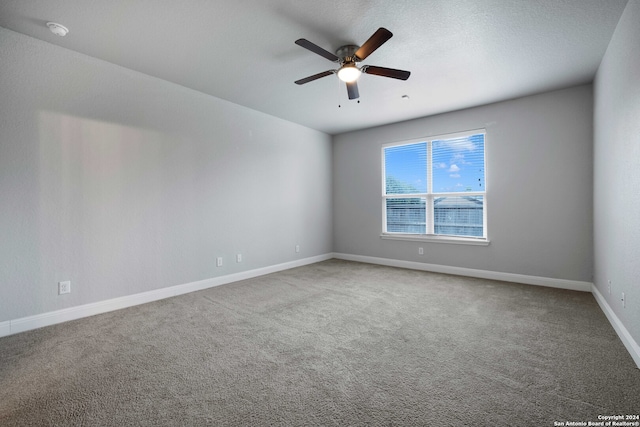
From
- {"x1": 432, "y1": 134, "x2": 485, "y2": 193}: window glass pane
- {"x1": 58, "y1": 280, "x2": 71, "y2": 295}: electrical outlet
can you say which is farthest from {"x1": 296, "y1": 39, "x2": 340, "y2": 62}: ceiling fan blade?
{"x1": 58, "y1": 280, "x2": 71, "y2": 295}: electrical outlet

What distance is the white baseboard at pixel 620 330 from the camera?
204 cm

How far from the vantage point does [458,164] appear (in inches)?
189

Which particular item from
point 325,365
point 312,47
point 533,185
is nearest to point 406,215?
point 533,185

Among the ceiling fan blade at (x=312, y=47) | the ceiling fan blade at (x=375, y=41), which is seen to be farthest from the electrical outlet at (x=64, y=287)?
the ceiling fan blade at (x=375, y=41)

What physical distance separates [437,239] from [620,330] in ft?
8.66

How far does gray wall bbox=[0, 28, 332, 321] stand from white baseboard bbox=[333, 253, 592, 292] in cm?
214

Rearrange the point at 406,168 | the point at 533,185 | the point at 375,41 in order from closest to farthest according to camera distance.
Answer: the point at 375,41 < the point at 533,185 < the point at 406,168

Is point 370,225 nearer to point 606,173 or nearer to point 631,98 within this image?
point 606,173

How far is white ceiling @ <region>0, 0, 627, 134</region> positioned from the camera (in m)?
2.28

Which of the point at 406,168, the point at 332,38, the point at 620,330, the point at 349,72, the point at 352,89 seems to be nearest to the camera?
the point at 620,330

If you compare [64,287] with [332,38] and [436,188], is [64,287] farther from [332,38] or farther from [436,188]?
[436,188]

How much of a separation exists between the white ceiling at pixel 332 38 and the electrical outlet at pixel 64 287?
2.35 meters

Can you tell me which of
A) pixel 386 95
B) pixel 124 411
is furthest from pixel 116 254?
pixel 386 95

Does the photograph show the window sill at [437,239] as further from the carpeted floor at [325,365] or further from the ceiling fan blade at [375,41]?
the ceiling fan blade at [375,41]
